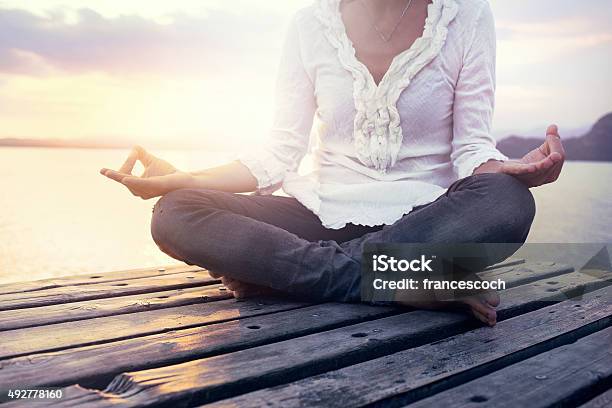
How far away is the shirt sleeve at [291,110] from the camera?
198 centimetres

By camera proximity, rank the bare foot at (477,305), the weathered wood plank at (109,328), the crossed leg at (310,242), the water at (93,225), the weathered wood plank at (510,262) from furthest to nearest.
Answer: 1. the water at (93,225)
2. the weathered wood plank at (510,262)
3. the crossed leg at (310,242)
4. the bare foot at (477,305)
5. the weathered wood plank at (109,328)

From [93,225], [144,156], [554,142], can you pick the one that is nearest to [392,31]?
[554,142]

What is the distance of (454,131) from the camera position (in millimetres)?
1854

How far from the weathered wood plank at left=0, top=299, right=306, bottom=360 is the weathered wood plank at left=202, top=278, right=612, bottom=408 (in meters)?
0.41

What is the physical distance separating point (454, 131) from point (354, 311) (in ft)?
2.14

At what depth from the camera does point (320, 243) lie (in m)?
1.62

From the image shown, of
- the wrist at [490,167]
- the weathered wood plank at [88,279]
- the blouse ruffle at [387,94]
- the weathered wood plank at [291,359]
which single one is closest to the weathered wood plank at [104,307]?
the weathered wood plank at [88,279]

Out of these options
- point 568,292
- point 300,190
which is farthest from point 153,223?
point 568,292

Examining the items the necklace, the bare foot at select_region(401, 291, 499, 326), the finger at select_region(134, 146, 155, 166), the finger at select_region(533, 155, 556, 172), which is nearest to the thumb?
the finger at select_region(134, 146, 155, 166)

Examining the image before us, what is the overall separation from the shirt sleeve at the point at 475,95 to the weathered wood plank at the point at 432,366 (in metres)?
0.50

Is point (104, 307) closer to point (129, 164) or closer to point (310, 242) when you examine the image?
point (129, 164)

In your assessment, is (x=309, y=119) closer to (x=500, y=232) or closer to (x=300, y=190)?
(x=300, y=190)

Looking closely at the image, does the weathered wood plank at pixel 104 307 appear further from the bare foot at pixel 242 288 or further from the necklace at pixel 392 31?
the necklace at pixel 392 31

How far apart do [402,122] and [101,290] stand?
949mm
